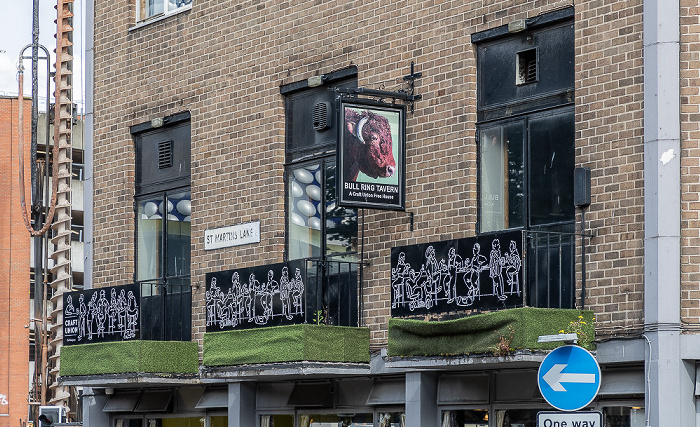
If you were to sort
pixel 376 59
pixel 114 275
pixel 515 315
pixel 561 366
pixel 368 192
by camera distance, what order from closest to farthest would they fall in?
pixel 561 366
pixel 515 315
pixel 368 192
pixel 376 59
pixel 114 275

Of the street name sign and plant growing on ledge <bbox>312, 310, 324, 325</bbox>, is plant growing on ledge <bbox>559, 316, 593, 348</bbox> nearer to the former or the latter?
the street name sign

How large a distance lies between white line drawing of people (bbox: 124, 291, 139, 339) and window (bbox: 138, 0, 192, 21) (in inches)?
178

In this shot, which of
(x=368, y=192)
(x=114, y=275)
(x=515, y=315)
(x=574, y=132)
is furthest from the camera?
(x=114, y=275)

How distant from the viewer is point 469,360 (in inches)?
537

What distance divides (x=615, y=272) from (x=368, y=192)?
11.5ft

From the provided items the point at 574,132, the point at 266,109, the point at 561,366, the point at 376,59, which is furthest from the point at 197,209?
the point at 561,366

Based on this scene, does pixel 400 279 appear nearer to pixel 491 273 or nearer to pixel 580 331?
pixel 491 273

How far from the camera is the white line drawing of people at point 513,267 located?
1324 cm

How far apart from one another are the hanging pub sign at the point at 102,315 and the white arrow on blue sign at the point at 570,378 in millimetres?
9956

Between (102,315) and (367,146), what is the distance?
20.9ft

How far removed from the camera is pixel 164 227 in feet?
66.3

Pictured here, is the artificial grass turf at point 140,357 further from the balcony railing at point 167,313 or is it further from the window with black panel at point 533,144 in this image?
the window with black panel at point 533,144

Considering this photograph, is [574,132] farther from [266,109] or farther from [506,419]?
[266,109]

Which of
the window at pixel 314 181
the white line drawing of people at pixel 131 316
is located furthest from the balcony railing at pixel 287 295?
the white line drawing of people at pixel 131 316
